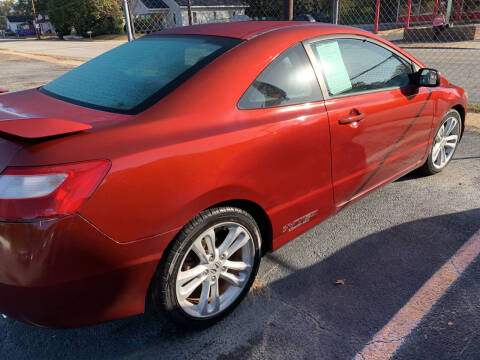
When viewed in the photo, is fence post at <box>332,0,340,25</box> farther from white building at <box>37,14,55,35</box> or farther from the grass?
white building at <box>37,14,55,35</box>

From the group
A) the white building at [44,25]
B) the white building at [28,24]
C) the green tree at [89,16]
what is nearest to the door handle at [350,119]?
the green tree at [89,16]

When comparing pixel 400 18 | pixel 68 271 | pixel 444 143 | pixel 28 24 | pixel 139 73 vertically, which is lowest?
pixel 444 143

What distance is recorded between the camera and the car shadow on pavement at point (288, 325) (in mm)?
2119

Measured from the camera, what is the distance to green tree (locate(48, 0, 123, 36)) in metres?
51.5

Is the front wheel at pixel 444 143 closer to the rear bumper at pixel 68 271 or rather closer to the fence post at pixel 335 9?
the fence post at pixel 335 9

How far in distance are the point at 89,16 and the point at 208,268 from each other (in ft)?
194

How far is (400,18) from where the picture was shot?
33781 millimetres

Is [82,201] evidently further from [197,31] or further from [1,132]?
[197,31]

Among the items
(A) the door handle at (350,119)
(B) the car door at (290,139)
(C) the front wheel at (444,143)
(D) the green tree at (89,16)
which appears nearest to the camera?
(B) the car door at (290,139)

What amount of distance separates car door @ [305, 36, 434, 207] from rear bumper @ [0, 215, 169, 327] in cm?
148

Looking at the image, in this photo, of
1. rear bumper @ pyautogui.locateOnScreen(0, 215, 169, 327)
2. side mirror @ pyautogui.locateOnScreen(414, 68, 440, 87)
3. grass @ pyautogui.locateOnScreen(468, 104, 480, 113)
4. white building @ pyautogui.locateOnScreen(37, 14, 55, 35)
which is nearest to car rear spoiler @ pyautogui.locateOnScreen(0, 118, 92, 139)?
rear bumper @ pyautogui.locateOnScreen(0, 215, 169, 327)

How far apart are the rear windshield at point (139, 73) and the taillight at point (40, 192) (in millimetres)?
547

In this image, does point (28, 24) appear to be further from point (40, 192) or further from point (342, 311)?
point (342, 311)

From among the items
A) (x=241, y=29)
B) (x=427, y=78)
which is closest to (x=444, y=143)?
(x=427, y=78)
